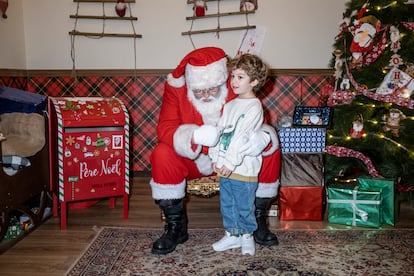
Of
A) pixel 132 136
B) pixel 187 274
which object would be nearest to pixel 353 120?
pixel 187 274

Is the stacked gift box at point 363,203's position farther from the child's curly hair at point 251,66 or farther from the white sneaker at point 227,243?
the child's curly hair at point 251,66

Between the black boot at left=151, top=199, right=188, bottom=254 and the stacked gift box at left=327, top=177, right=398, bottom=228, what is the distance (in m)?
0.94

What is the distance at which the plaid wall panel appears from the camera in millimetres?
3500

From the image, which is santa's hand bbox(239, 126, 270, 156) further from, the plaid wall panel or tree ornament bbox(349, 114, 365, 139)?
the plaid wall panel

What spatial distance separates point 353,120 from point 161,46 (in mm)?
1700

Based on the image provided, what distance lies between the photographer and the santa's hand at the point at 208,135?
6.24 ft

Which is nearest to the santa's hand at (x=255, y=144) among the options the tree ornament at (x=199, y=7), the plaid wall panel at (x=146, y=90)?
the plaid wall panel at (x=146, y=90)

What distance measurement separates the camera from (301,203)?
253 cm

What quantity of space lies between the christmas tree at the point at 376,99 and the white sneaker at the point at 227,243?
3.21ft

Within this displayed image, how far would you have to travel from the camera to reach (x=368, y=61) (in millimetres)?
2715

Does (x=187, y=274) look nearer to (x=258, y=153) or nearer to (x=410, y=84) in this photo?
(x=258, y=153)

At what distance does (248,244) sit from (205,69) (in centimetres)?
89

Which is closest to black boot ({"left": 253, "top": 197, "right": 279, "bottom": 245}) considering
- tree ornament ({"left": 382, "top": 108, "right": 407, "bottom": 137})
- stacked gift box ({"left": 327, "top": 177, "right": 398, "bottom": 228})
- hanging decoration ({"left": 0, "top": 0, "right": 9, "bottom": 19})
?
stacked gift box ({"left": 327, "top": 177, "right": 398, "bottom": 228})

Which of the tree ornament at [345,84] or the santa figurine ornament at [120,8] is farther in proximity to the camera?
the santa figurine ornament at [120,8]
